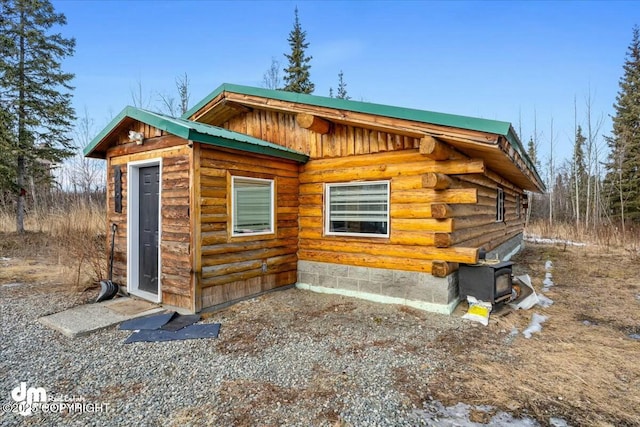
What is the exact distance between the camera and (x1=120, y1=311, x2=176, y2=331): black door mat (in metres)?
4.29

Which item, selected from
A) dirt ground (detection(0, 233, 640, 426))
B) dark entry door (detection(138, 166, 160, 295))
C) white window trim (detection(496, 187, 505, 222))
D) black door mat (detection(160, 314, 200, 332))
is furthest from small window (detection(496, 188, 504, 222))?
dark entry door (detection(138, 166, 160, 295))

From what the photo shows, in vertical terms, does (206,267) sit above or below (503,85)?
below

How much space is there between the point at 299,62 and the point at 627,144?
19931 mm

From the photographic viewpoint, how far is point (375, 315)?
Result: 4.89 metres

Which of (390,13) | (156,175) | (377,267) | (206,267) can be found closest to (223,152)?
(156,175)

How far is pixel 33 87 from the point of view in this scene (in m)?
12.5

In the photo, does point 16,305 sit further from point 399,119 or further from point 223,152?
point 399,119

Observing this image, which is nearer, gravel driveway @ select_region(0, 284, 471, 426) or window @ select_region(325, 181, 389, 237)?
gravel driveway @ select_region(0, 284, 471, 426)

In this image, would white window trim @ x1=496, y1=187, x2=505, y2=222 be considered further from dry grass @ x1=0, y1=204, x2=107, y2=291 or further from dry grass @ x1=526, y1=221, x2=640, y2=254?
dry grass @ x1=0, y1=204, x2=107, y2=291

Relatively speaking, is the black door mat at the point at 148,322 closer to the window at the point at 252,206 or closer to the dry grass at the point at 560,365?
the window at the point at 252,206

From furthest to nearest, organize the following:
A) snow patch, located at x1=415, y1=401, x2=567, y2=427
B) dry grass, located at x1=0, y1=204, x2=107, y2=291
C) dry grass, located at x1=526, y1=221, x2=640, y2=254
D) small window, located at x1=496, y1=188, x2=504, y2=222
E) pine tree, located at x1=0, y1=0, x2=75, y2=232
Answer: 1. dry grass, located at x1=526, y1=221, x2=640, y2=254
2. pine tree, located at x1=0, y1=0, x2=75, y2=232
3. small window, located at x1=496, y1=188, x2=504, y2=222
4. dry grass, located at x1=0, y1=204, x2=107, y2=291
5. snow patch, located at x1=415, y1=401, x2=567, y2=427

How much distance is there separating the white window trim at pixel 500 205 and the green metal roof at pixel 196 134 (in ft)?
18.4

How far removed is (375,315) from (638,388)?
9.19 ft

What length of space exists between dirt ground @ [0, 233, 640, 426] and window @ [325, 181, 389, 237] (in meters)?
1.26
